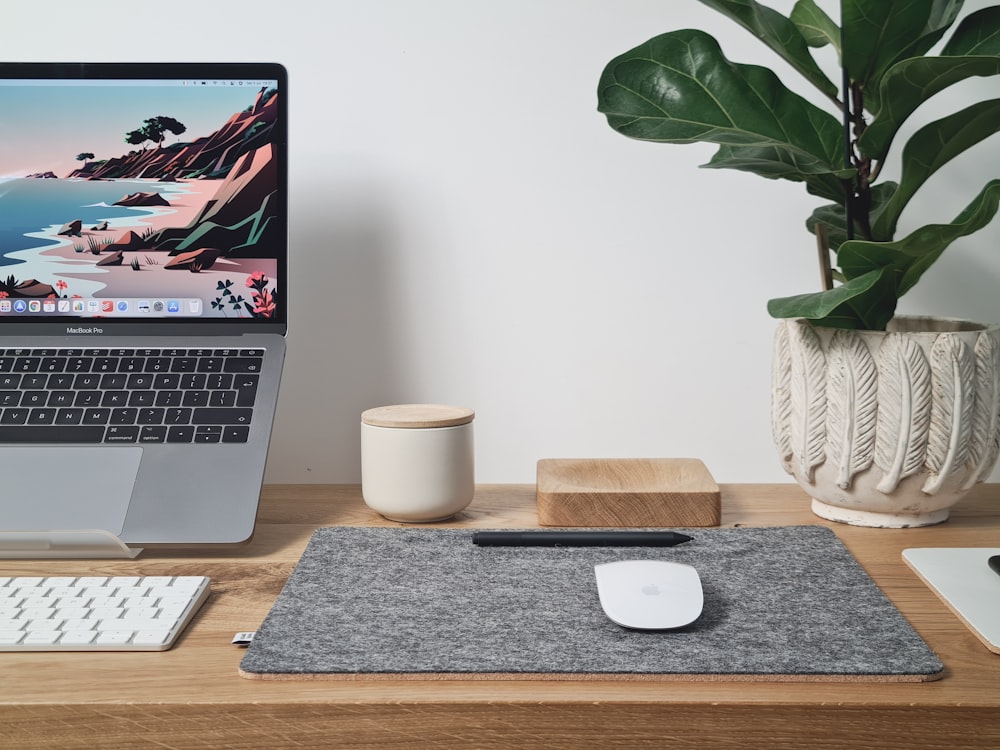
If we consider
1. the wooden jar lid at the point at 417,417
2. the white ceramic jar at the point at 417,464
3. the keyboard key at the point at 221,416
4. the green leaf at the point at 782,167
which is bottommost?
the white ceramic jar at the point at 417,464

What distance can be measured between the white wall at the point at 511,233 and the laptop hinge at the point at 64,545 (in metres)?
0.31

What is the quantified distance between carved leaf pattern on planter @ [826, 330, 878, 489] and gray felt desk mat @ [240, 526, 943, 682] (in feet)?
0.22

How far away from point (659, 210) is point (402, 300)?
296 mm

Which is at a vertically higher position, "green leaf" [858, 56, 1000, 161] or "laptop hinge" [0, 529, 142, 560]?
"green leaf" [858, 56, 1000, 161]

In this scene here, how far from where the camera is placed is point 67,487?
74 centimetres

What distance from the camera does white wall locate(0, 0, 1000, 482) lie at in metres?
0.94

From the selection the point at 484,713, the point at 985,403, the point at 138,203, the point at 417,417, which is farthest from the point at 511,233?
the point at 484,713

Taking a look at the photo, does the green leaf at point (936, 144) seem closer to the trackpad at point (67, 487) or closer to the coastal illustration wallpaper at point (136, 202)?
the coastal illustration wallpaper at point (136, 202)

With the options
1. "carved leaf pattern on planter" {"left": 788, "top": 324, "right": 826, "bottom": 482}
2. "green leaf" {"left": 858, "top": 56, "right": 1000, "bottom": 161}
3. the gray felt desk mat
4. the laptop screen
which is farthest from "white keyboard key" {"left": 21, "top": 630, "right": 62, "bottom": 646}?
"green leaf" {"left": 858, "top": 56, "right": 1000, "bottom": 161}

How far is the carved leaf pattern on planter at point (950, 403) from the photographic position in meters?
0.71

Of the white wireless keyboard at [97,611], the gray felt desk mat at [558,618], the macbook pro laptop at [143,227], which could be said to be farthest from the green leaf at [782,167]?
the white wireless keyboard at [97,611]

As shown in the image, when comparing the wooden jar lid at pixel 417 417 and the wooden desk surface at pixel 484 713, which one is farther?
the wooden jar lid at pixel 417 417

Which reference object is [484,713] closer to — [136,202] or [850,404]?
[850,404]

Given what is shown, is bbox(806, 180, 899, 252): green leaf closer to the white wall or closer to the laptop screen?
the white wall
